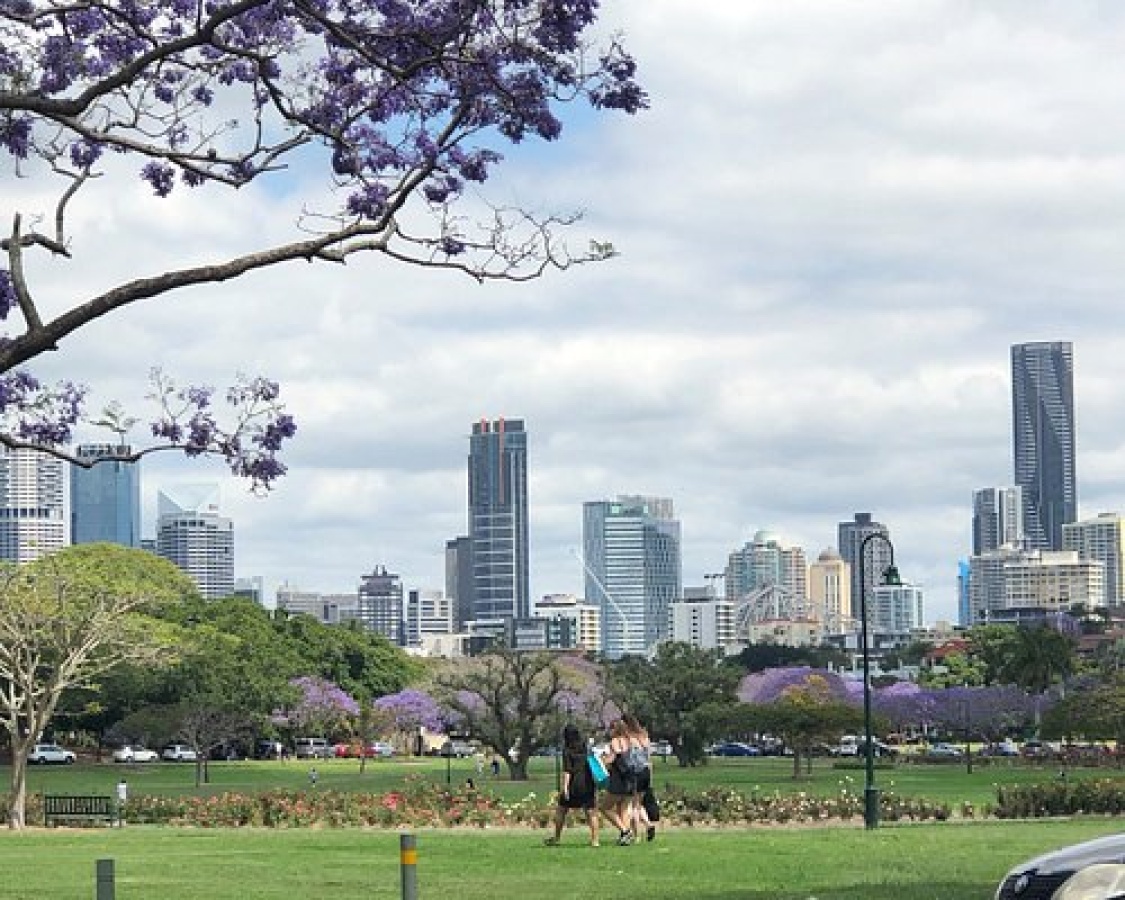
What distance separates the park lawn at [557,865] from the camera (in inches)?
819

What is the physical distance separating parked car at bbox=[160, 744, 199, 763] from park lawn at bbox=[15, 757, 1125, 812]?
17737mm

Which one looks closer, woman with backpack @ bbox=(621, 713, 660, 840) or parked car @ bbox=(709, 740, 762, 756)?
woman with backpack @ bbox=(621, 713, 660, 840)

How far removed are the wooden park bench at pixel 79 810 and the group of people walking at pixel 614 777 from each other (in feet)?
57.5

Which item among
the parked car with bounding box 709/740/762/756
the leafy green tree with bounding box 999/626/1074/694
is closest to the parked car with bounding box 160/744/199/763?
Result: the parked car with bounding box 709/740/762/756

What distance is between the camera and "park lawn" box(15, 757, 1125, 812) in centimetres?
5841

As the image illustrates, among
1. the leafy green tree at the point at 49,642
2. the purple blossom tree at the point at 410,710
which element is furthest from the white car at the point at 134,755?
the leafy green tree at the point at 49,642

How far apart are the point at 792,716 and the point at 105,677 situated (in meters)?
28.4

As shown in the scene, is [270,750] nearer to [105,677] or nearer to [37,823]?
[105,677]

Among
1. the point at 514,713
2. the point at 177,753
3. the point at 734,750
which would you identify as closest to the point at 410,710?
the point at 177,753

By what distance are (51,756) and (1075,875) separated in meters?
94.7

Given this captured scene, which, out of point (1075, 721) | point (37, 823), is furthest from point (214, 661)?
point (37, 823)

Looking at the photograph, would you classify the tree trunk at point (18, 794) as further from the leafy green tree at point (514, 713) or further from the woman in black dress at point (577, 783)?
the leafy green tree at point (514, 713)

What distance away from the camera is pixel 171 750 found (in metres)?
118

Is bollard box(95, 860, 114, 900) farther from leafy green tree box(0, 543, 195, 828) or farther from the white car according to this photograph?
the white car
